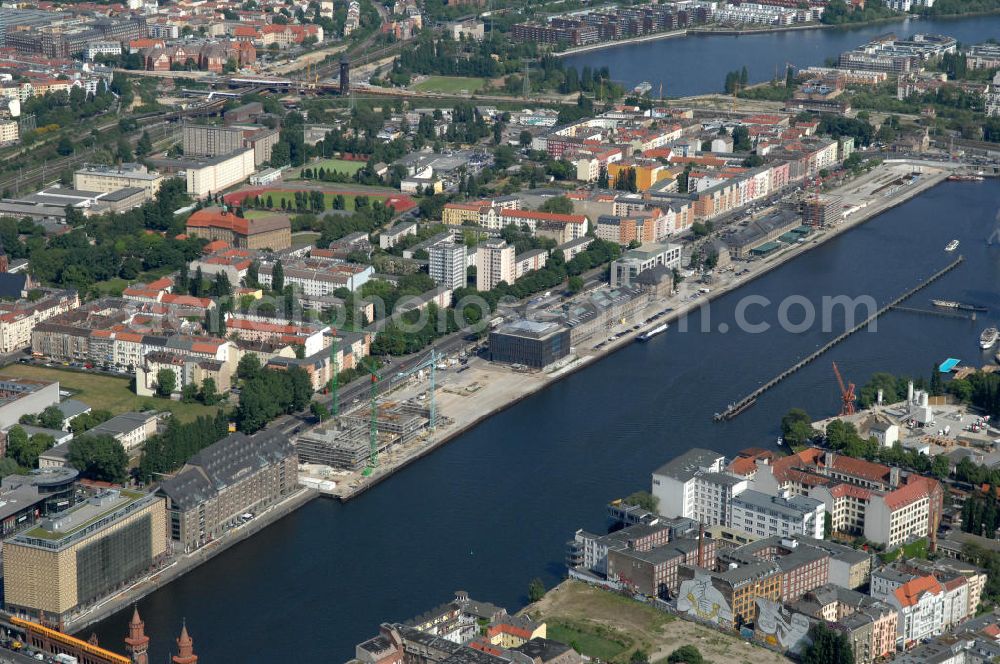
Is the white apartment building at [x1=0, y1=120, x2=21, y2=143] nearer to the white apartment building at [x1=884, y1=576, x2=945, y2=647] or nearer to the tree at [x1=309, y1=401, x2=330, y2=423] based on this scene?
the tree at [x1=309, y1=401, x2=330, y2=423]

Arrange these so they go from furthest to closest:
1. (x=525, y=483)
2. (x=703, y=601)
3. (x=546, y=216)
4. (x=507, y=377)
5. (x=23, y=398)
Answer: (x=546, y=216)
(x=507, y=377)
(x=23, y=398)
(x=525, y=483)
(x=703, y=601)

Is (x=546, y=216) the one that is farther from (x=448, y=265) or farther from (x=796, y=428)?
(x=796, y=428)

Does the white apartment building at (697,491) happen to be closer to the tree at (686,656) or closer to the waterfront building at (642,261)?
the tree at (686,656)

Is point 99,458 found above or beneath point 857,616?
beneath

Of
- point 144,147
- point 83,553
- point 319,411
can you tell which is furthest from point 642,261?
point 144,147

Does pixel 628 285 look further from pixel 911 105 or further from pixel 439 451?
pixel 911 105

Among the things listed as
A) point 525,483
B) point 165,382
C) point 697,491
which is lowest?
point 525,483
